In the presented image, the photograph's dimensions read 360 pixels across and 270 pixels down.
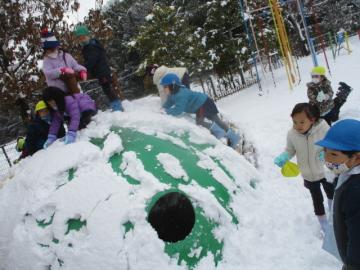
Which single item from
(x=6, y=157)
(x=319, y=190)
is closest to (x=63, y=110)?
(x=319, y=190)

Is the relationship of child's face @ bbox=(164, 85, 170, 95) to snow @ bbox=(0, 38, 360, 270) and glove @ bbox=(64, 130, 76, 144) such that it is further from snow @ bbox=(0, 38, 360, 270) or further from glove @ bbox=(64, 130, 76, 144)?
glove @ bbox=(64, 130, 76, 144)

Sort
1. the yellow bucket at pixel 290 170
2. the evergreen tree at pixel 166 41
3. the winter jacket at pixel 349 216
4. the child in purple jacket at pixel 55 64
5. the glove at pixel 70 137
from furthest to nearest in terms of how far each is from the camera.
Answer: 1. the evergreen tree at pixel 166 41
2. the child in purple jacket at pixel 55 64
3. the glove at pixel 70 137
4. the yellow bucket at pixel 290 170
5. the winter jacket at pixel 349 216

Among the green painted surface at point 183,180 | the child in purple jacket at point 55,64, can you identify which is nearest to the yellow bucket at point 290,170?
the green painted surface at point 183,180

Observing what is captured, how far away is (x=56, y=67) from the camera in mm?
5340

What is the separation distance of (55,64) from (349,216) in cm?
436

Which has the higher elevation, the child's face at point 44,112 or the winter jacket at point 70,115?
the child's face at point 44,112

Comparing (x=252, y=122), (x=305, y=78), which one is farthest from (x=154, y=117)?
(x=305, y=78)

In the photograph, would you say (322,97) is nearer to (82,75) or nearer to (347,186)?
(82,75)

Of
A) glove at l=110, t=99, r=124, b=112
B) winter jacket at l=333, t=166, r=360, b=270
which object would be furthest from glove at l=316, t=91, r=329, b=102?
winter jacket at l=333, t=166, r=360, b=270

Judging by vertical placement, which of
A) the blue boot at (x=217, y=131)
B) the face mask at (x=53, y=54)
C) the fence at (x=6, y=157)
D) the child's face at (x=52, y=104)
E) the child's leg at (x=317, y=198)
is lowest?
the fence at (x=6, y=157)

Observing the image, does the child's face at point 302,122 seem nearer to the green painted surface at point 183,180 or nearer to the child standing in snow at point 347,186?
the green painted surface at point 183,180

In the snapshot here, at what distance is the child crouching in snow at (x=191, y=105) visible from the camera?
225 inches

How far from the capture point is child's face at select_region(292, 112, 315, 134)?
3693 millimetres

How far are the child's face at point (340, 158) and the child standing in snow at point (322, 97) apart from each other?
3.82 m
